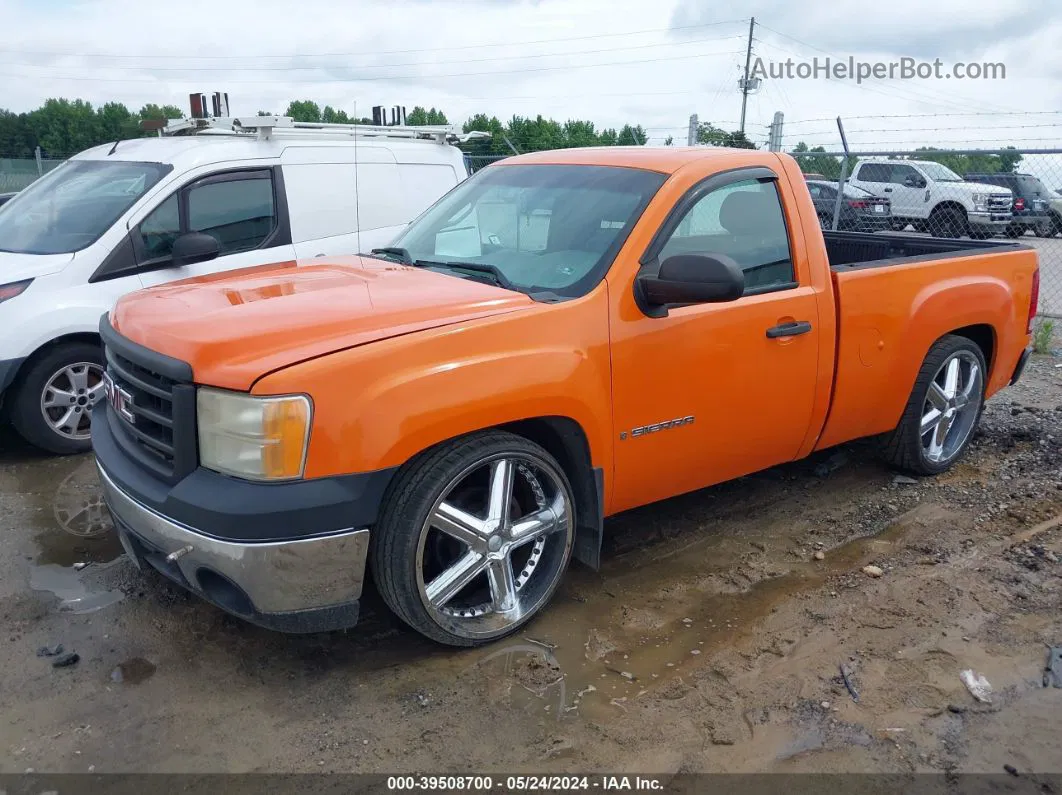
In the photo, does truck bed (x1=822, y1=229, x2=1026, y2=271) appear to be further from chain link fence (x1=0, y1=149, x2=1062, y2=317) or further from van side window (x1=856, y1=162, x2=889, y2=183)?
van side window (x1=856, y1=162, x2=889, y2=183)

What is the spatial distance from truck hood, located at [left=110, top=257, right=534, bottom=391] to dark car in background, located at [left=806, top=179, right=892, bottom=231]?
10.9m

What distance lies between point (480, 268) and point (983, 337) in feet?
10.9

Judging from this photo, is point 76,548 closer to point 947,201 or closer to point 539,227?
point 539,227

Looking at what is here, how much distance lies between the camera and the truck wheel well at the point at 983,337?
525 cm

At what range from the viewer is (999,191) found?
1712 centimetres

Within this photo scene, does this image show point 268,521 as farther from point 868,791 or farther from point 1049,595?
point 1049,595

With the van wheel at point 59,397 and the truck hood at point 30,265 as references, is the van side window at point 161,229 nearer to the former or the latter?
the truck hood at point 30,265

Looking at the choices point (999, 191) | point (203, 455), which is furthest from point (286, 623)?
point (999, 191)

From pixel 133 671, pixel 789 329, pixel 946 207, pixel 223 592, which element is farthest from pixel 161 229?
pixel 946 207

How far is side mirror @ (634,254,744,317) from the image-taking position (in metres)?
3.37

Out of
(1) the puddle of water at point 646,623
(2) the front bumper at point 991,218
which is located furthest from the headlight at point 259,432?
(2) the front bumper at point 991,218

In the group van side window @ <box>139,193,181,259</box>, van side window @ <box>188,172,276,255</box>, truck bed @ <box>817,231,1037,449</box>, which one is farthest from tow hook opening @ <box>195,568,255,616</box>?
van side window @ <box>188,172,276,255</box>

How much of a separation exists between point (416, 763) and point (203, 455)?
3.94ft

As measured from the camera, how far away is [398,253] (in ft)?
A: 14.1
